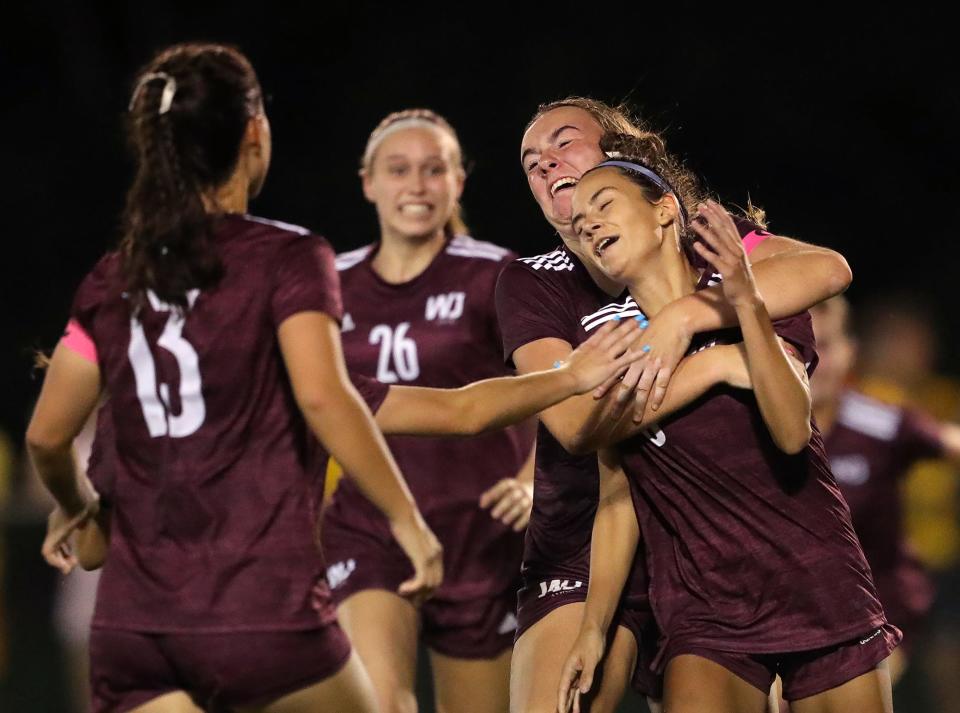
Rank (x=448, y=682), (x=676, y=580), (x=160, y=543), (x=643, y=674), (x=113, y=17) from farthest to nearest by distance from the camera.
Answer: (x=113, y=17) → (x=448, y=682) → (x=643, y=674) → (x=676, y=580) → (x=160, y=543)

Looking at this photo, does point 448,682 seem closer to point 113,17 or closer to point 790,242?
point 790,242

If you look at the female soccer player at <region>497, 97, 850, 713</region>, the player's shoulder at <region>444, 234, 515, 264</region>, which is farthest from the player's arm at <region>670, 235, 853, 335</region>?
the player's shoulder at <region>444, 234, 515, 264</region>

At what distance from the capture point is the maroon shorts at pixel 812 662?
11.2ft

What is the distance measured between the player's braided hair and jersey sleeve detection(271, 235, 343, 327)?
0.13m

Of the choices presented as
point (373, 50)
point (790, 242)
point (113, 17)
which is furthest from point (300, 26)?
point (790, 242)

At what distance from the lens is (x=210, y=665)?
9.88ft

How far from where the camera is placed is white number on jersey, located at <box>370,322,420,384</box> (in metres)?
5.10

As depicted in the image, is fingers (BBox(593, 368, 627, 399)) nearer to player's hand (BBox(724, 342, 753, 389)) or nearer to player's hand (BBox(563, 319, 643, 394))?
player's hand (BBox(563, 319, 643, 394))

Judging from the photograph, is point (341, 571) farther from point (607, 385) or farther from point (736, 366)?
point (736, 366)

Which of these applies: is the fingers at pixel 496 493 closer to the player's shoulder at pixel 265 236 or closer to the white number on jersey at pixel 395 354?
the white number on jersey at pixel 395 354

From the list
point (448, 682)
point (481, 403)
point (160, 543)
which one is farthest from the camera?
point (448, 682)

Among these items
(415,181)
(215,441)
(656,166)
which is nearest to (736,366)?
(656,166)

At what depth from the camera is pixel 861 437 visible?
635 cm

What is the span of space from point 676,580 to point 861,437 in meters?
2.99
